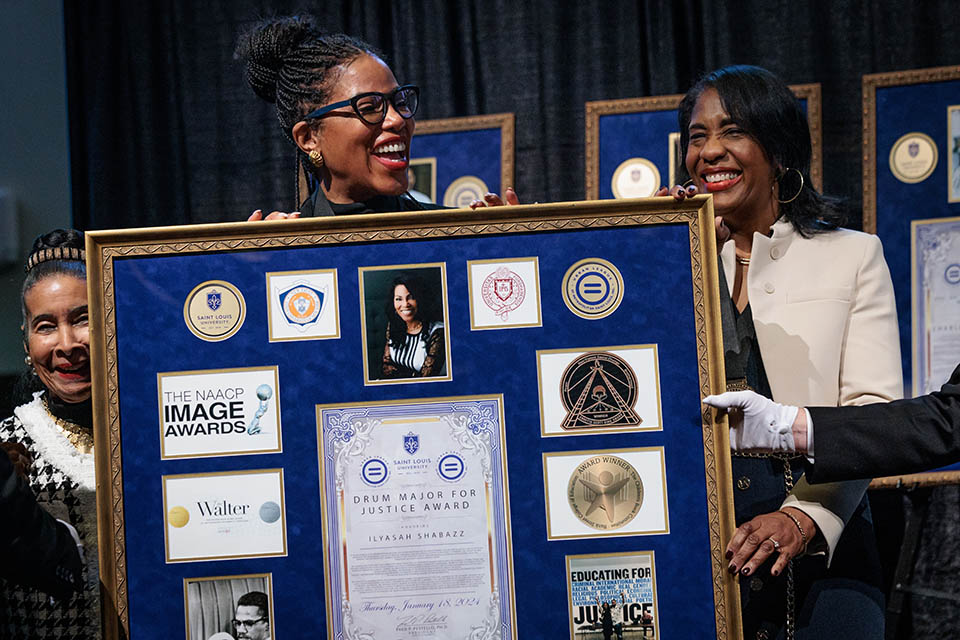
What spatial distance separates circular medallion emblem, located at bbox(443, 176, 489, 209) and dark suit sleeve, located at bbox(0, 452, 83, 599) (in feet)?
6.55

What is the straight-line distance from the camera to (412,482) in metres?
1.74

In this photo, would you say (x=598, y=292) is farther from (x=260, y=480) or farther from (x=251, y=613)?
(x=251, y=613)

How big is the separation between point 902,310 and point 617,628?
1.97m

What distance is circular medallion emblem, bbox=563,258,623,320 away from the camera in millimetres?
1761

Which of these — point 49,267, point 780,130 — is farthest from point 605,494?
point 49,267

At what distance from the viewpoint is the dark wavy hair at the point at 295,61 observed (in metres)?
2.16

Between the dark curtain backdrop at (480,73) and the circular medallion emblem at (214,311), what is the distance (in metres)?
2.03

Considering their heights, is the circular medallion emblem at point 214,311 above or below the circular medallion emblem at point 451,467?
above

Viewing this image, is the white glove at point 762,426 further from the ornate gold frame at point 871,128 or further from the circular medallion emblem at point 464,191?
the circular medallion emblem at point 464,191

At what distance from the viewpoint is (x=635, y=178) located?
339 centimetres

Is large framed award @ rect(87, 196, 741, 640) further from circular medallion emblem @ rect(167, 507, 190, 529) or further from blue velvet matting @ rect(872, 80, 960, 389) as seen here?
blue velvet matting @ rect(872, 80, 960, 389)

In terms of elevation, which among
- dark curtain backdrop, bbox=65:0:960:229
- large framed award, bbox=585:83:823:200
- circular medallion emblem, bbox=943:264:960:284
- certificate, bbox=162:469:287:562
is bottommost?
certificate, bbox=162:469:287:562

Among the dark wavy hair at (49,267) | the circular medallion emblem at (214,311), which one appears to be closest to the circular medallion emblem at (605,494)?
the circular medallion emblem at (214,311)

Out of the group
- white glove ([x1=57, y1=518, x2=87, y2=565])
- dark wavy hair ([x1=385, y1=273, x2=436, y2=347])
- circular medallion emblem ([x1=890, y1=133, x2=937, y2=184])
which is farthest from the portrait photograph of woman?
circular medallion emblem ([x1=890, y1=133, x2=937, y2=184])
